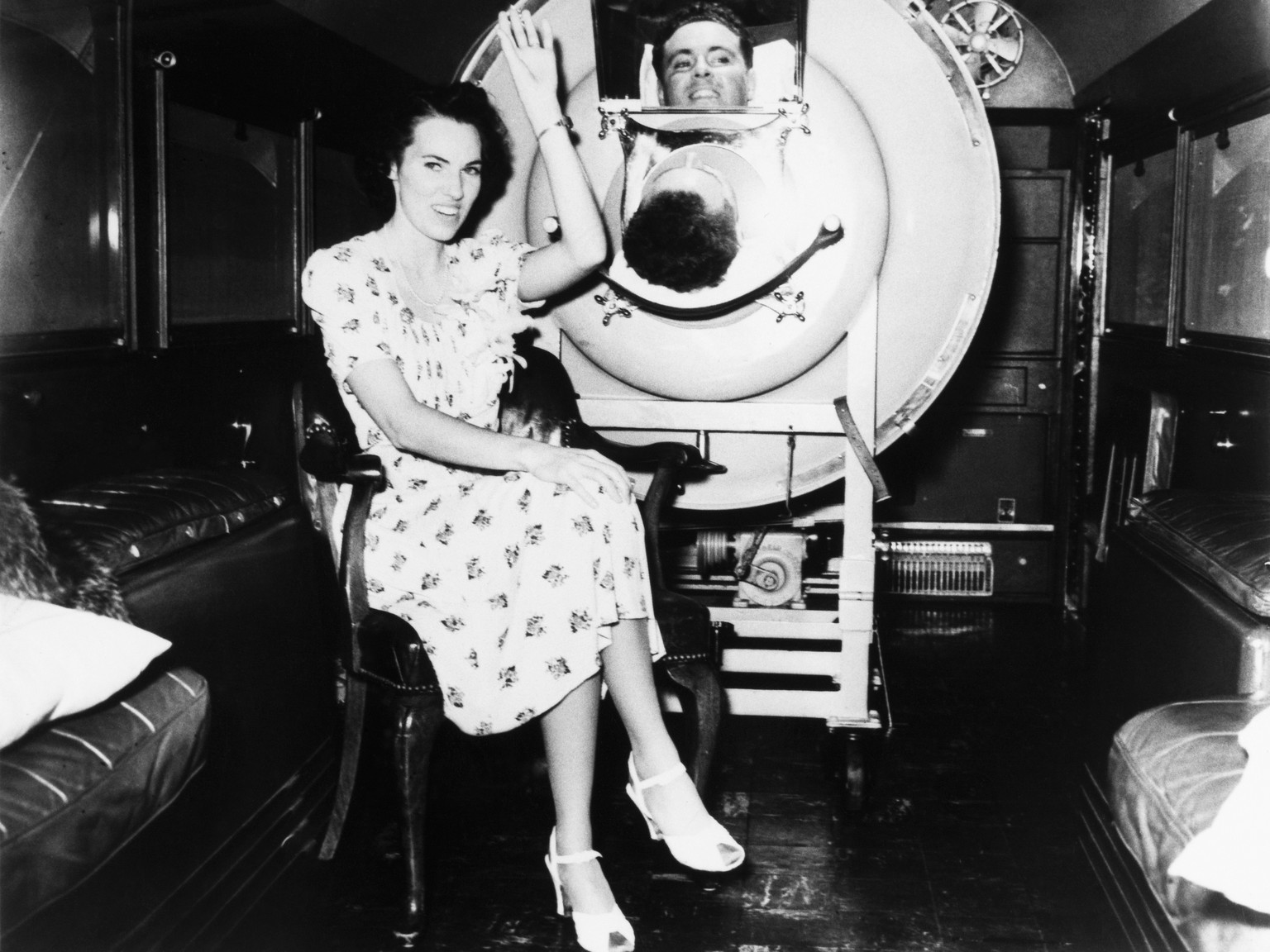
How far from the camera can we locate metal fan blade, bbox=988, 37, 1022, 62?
4.14 meters

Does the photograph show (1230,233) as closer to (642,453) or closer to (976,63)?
(642,453)

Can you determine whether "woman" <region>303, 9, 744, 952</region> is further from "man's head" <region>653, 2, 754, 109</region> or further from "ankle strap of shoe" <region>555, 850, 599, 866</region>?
"man's head" <region>653, 2, 754, 109</region>

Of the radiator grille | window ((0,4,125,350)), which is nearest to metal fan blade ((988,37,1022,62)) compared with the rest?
the radiator grille

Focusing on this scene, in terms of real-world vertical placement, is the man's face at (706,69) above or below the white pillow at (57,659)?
above

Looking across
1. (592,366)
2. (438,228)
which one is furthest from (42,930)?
(592,366)

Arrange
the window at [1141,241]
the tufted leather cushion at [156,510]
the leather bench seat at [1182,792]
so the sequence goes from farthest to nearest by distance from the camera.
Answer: the window at [1141,241] → the tufted leather cushion at [156,510] → the leather bench seat at [1182,792]

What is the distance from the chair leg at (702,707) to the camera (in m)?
1.90

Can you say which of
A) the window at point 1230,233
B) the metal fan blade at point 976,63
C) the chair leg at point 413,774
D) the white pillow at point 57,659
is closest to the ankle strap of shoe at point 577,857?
the chair leg at point 413,774

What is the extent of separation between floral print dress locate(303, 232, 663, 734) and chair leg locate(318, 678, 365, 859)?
0.19 meters

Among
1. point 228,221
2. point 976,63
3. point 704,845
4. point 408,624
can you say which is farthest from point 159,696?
point 976,63

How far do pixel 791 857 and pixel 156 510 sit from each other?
1151mm

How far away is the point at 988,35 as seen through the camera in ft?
13.6

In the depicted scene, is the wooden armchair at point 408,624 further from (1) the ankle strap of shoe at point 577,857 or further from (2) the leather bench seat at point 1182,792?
(2) the leather bench seat at point 1182,792

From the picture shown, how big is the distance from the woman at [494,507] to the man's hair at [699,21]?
0.64ft
